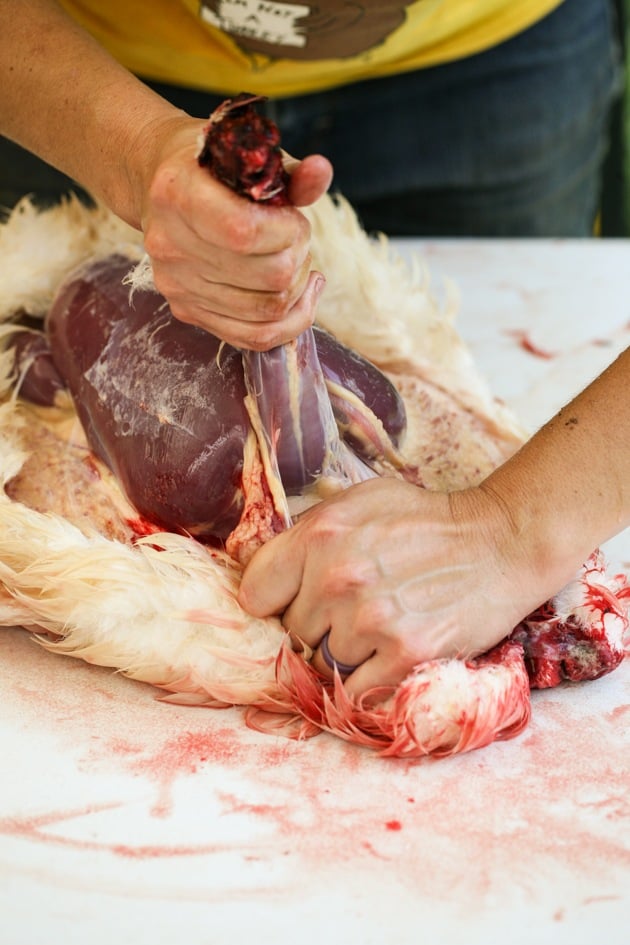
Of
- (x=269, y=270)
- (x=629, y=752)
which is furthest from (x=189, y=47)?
(x=629, y=752)

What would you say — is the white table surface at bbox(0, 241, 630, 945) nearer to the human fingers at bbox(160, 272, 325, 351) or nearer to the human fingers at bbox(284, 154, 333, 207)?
the human fingers at bbox(160, 272, 325, 351)

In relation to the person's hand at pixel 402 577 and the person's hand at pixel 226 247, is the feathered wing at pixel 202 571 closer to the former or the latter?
→ the person's hand at pixel 402 577

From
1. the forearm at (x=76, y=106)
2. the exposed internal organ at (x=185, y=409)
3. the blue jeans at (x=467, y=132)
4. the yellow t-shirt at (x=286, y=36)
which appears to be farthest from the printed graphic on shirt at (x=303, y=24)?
the exposed internal organ at (x=185, y=409)

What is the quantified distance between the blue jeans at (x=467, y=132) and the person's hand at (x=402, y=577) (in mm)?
903

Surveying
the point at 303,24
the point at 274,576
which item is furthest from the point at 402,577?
the point at 303,24

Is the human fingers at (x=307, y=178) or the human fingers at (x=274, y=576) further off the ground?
the human fingers at (x=307, y=178)

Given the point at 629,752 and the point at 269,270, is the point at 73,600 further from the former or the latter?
the point at 629,752

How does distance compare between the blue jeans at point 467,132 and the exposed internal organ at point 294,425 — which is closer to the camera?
the exposed internal organ at point 294,425

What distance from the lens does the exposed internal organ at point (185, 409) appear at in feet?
3.12

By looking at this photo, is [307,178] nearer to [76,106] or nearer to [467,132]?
[76,106]

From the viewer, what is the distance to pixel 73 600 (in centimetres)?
93

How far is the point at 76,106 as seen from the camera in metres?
0.98

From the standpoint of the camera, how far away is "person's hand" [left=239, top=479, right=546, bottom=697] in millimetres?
847

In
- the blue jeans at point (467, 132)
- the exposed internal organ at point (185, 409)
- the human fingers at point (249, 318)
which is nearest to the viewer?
the human fingers at point (249, 318)
